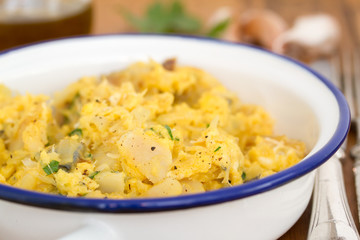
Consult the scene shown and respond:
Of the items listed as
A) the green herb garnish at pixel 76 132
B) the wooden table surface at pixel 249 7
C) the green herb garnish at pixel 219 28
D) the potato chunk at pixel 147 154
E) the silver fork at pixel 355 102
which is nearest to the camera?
the potato chunk at pixel 147 154

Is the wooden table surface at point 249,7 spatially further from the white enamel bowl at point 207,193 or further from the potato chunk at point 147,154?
the potato chunk at point 147,154

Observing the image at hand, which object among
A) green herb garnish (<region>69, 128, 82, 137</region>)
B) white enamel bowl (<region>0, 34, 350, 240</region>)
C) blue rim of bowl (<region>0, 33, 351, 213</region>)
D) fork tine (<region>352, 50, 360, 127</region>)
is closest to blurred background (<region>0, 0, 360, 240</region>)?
fork tine (<region>352, 50, 360, 127</region>)

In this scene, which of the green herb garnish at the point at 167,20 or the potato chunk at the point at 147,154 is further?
the green herb garnish at the point at 167,20

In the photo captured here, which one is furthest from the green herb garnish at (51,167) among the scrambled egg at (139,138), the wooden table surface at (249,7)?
the wooden table surface at (249,7)

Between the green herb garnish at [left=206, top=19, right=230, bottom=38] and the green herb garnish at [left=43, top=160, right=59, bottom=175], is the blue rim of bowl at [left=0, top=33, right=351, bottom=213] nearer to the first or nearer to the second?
the green herb garnish at [left=43, top=160, right=59, bottom=175]

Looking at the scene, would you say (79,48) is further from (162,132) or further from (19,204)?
(19,204)

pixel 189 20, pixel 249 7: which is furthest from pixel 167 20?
pixel 249 7
